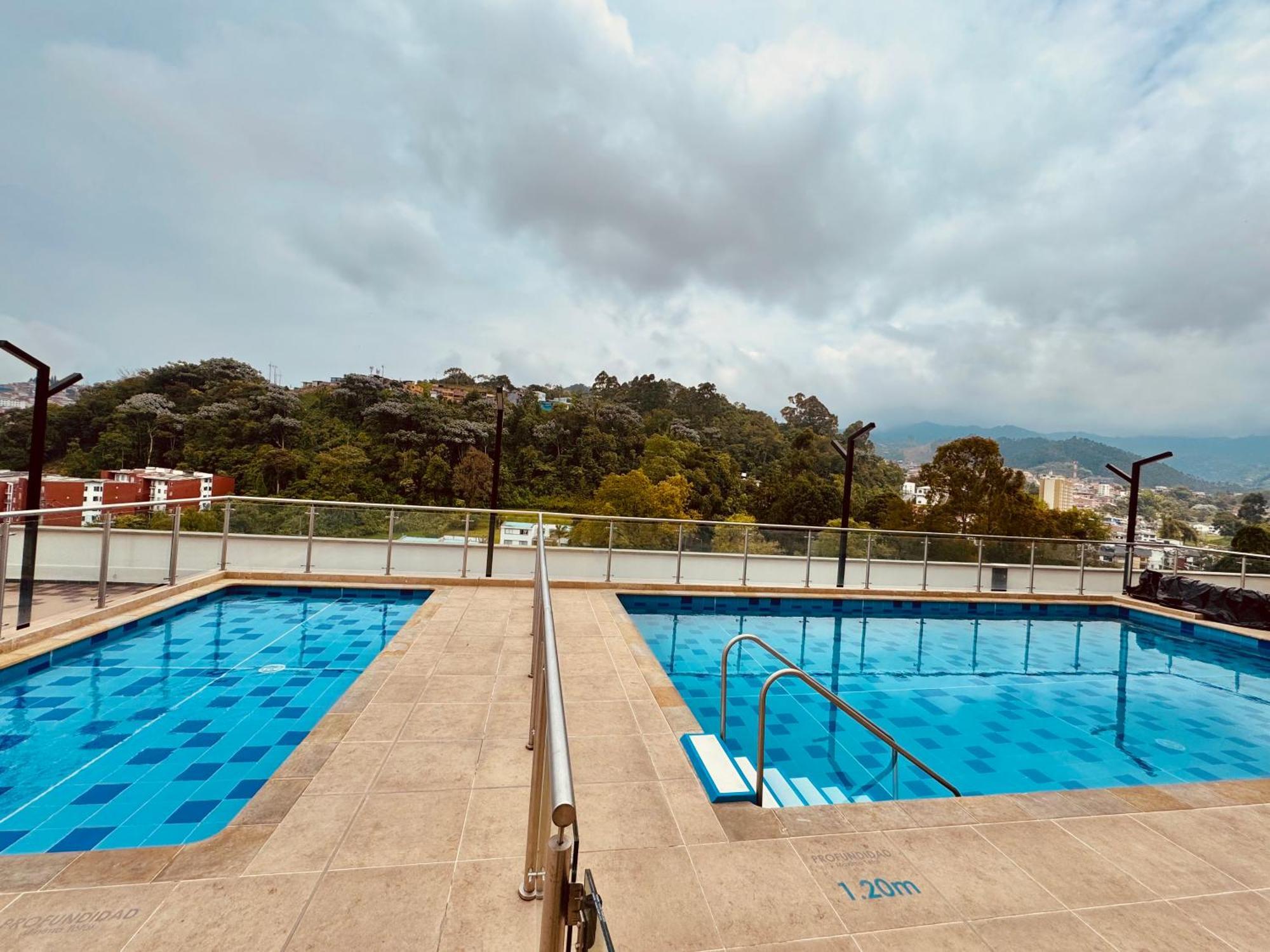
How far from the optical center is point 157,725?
368 cm

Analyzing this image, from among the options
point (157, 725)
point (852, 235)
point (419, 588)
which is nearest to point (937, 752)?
point (157, 725)

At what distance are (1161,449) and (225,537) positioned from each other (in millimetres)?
183791

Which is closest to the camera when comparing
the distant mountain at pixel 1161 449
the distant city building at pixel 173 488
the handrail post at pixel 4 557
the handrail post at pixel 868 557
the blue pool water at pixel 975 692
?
the handrail post at pixel 4 557

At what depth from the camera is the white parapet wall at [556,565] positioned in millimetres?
5715

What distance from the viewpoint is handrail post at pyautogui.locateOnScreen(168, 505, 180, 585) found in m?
6.27

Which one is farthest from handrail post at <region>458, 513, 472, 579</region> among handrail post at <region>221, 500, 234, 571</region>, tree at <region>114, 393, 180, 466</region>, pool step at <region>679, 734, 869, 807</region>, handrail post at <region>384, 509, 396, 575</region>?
tree at <region>114, 393, 180, 466</region>

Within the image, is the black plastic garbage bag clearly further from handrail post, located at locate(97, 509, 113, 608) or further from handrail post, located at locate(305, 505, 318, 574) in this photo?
handrail post, located at locate(97, 509, 113, 608)

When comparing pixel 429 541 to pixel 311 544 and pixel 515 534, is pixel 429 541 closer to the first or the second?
pixel 515 534

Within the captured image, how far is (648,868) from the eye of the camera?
2150 mm

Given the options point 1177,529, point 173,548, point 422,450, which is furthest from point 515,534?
point 1177,529

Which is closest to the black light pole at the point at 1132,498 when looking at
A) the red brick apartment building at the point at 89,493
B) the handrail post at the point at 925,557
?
the handrail post at the point at 925,557

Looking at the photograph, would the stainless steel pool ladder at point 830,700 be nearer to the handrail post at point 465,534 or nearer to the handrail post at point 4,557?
the handrail post at point 465,534

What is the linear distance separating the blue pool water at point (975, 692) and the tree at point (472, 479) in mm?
26634

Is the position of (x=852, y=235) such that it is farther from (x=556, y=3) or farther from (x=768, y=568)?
(x=768, y=568)
